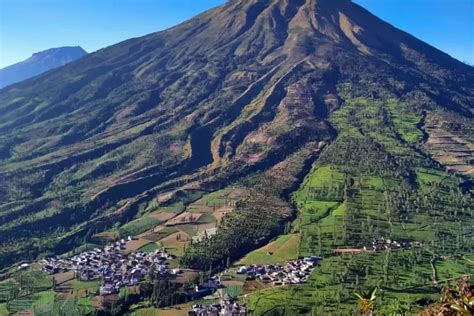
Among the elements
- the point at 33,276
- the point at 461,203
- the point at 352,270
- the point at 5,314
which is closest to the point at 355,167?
the point at 461,203

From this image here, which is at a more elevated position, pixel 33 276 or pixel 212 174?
pixel 212 174

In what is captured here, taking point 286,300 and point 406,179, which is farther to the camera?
point 406,179

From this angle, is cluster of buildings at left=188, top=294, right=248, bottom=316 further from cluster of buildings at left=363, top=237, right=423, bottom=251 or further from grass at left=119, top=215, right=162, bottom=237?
grass at left=119, top=215, right=162, bottom=237

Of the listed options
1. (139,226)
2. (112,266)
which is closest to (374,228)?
(139,226)

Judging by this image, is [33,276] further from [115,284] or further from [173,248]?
[173,248]

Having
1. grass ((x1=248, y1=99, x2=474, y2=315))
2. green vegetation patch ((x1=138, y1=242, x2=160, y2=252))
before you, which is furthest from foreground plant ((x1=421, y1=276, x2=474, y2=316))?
green vegetation patch ((x1=138, y1=242, x2=160, y2=252))
